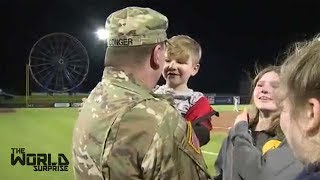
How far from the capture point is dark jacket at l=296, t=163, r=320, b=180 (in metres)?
0.81

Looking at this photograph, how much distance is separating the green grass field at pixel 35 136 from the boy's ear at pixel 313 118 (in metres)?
2.98

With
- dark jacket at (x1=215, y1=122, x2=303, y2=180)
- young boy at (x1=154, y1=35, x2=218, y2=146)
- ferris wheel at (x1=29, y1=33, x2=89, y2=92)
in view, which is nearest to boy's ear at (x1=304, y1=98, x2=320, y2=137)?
dark jacket at (x1=215, y1=122, x2=303, y2=180)

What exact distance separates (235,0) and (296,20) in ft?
3.62

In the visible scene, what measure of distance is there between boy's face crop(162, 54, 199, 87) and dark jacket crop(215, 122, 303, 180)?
15.9 inches

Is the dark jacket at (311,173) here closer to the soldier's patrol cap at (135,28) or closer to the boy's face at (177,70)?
the soldier's patrol cap at (135,28)

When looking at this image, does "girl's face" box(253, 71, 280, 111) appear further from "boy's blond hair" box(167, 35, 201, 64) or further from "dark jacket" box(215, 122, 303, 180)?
"boy's blond hair" box(167, 35, 201, 64)

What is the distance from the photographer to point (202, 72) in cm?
802

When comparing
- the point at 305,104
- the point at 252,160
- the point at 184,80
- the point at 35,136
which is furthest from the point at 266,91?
the point at 35,136

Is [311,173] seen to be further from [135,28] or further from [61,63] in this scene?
[61,63]

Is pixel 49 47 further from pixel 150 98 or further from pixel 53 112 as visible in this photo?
pixel 150 98

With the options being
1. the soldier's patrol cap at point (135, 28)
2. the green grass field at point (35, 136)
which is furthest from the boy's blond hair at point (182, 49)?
the green grass field at point (35, 136)

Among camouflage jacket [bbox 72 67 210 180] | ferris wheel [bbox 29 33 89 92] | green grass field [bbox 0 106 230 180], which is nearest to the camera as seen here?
camouflage jacket [bbox 72 67 210 180]

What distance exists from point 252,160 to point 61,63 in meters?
4.48

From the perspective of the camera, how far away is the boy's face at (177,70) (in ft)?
7.70
